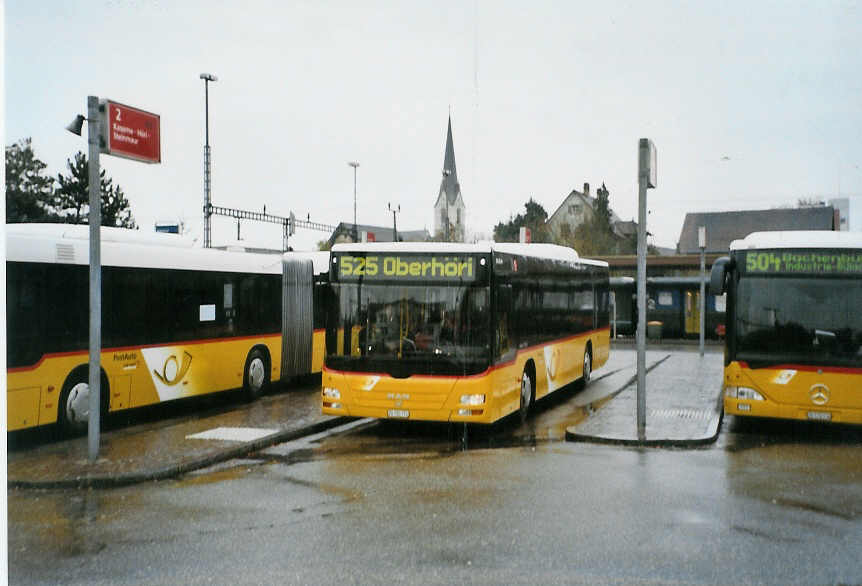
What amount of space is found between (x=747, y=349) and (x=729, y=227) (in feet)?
242

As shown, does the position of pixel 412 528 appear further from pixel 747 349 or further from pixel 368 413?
pixel 747 349

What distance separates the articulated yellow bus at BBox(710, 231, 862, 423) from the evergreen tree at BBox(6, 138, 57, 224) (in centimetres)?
854

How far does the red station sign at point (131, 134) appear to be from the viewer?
10.0 metres

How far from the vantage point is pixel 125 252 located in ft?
45.1

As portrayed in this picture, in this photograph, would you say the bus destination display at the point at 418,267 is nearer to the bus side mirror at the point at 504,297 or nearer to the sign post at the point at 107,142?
the bus side mirror at the point at 504,297

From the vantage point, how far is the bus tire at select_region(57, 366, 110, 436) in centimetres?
1213

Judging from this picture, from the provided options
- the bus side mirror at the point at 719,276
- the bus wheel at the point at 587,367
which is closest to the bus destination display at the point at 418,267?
the bus side mirror at the point at 719,276

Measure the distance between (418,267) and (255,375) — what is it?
5947 millimetres

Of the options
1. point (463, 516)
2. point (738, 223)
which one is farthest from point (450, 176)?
point (463, 516)

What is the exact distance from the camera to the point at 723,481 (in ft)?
32.1

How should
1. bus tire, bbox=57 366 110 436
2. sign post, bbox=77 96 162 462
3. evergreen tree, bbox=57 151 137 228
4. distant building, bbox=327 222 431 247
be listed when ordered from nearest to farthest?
sign post, bbox=77 96 162 462 < bus tire, bbox=57 366 110 436 < evergreen tree, bbox=57 151 137 228 < distant building, bbox=327 222 431 247

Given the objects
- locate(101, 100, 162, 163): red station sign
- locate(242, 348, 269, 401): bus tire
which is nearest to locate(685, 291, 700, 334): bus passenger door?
locate(242, 348, 269, 401): bus tire

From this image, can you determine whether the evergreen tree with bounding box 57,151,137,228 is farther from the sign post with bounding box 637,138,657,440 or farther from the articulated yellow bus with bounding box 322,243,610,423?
the sign post with bounding box 637,138,657,440

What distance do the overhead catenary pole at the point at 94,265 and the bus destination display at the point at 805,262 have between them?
841cm
